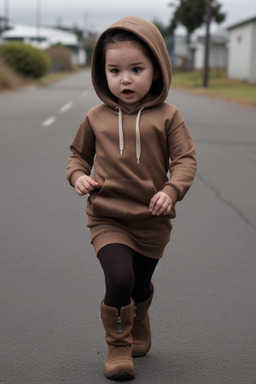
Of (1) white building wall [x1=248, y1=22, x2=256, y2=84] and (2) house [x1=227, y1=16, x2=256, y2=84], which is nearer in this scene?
(1) white building wall [x1=248, y1=22, x2=256, y2=84]

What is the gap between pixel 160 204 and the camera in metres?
2.59

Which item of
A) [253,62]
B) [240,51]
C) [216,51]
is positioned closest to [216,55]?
[216,51]

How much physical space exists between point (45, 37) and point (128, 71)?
355 feet

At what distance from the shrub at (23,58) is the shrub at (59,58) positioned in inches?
973

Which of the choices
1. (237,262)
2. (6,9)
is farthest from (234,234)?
(6,9)

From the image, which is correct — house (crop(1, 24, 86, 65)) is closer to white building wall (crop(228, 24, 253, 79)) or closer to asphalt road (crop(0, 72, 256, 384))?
white building wall (crop(228, 24, 253, 79))

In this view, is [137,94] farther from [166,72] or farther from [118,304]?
[118,304]

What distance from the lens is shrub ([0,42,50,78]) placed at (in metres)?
37.4

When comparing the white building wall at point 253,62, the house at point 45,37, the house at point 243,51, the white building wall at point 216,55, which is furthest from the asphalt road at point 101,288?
the house at point 45,37

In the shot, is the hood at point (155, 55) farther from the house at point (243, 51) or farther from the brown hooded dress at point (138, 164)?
the house at point (243, 51)

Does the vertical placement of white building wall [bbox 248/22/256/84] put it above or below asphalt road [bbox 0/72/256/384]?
below

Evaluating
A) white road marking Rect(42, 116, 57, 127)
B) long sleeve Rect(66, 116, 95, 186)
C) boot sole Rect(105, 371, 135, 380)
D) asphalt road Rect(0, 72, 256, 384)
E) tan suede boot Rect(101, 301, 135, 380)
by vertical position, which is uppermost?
long sleeve Rect(66, 116, 95, 186)

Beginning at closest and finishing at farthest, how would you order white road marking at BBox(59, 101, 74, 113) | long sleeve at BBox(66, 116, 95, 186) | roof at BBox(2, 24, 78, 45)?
long sleeve at BBox(66, 116, 95, 186)
white road marking at BBox(59, 101, 74, 113)
roof at BBox(2, 24, 78, 45)

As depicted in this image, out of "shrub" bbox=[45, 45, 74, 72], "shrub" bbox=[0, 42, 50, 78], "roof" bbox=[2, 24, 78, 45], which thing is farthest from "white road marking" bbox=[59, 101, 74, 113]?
"roof" bbox=[2, 24, 78, 45]
